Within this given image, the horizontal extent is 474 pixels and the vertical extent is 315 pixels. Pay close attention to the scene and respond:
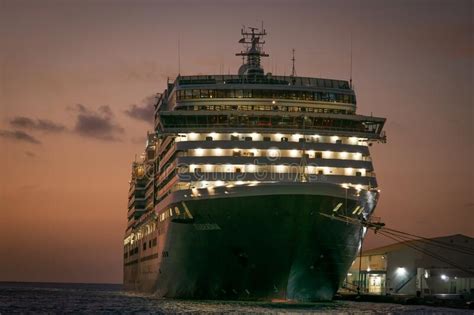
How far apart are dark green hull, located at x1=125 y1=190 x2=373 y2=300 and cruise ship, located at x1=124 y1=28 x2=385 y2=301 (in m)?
0.06

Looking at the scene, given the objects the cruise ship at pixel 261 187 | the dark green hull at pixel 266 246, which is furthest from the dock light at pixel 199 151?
the dark green hull at pixel 266 246

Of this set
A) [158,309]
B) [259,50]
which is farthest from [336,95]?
[158,309]

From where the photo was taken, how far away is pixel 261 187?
155 feet

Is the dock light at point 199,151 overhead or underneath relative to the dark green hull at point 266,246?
overhead

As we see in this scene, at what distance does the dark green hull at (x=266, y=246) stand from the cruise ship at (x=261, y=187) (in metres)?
0.06

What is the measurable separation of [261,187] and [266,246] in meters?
3.29

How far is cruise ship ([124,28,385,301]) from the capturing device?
47469 mm

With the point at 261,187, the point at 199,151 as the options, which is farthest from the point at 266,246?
the point at 199,151

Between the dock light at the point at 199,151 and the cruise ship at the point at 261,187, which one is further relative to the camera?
the dock light at the point at 199,151

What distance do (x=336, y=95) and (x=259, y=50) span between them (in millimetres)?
10519

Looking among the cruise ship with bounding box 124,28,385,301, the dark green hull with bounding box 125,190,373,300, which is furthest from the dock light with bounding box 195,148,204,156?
the dark green hull with bounding box 125,190,373,300

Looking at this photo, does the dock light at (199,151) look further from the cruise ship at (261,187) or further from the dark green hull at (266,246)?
the dark green hull at (266,246)

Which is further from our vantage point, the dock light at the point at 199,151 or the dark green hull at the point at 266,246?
the dock light at the point at 199,151

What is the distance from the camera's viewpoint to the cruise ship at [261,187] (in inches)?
1869
